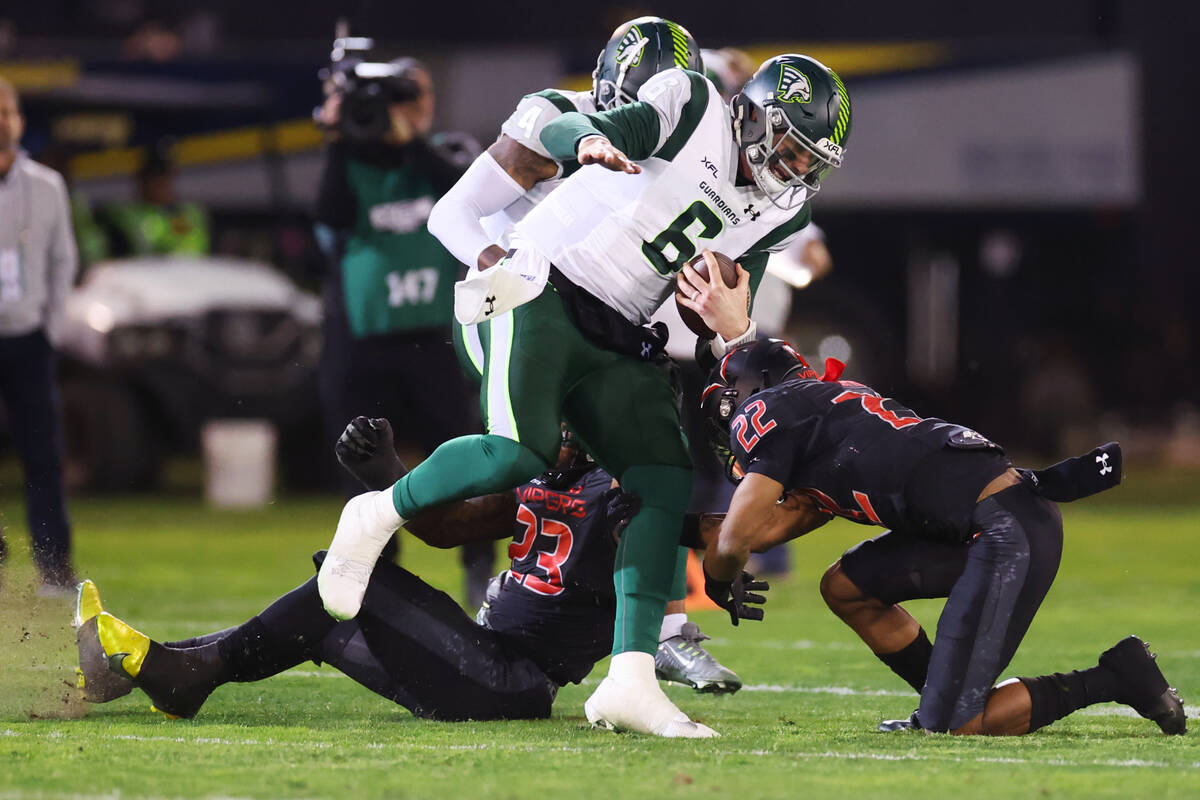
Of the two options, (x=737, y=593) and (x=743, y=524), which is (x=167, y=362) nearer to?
(x=737, y=593)

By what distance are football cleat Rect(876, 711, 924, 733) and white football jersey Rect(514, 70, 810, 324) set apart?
129cm

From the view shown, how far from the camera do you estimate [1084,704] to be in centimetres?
499

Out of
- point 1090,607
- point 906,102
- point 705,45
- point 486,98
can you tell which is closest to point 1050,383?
point 906,102

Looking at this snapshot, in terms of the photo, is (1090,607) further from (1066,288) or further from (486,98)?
(1066,288)

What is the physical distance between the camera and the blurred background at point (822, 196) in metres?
14.4

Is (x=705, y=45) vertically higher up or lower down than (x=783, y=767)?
higher up

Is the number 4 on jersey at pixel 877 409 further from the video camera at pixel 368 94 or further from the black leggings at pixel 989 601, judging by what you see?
the video camera at pixel 368 94


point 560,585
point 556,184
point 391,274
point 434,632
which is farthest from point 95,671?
point 391,274

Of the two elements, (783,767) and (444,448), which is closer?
(783,767)

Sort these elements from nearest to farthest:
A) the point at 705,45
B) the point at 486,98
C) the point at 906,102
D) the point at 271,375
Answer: the point at 271,375 → the point at 486,98 → the point at 906,102 → the point at 705,45

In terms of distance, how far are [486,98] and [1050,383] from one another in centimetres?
708

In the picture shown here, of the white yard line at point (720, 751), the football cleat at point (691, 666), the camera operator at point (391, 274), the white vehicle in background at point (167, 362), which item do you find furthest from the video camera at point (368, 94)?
the white vehicle in background at point (167, 362)

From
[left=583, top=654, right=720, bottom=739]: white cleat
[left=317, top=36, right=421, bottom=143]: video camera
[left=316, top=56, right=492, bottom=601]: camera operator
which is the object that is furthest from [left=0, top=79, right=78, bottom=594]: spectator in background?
[left=583, top=654, right=720, bottom=739]: white cleat

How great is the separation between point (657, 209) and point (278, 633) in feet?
4.96
